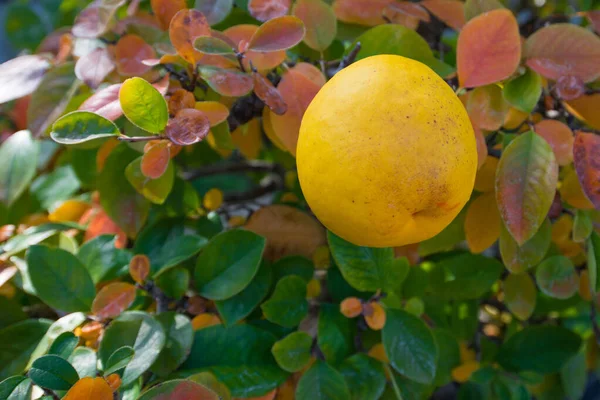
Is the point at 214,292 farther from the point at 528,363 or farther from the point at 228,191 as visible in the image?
the point at 228,191

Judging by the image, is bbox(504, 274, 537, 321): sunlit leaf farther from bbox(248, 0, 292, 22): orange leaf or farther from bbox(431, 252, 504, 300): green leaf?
bbox(248, 0, 292, 22): orange leaf

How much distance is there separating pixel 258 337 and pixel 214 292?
0.25ft

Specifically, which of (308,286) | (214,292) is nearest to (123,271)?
(214,292)

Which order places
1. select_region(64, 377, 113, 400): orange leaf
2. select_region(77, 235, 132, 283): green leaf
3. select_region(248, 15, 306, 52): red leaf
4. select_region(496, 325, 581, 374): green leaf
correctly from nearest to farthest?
select_region(64, 377, 113, 400): orange leaf
select_region(248, 15, 306, 52): red leaf
select_region(77, 235, 132, 283): green leaf
select_region(496, 325, 581, 374): green leaf

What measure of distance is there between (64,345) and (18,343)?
13 centimetres

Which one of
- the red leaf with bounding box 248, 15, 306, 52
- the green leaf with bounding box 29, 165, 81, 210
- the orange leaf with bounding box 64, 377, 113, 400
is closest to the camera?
the orange leaf with bounding box 64, 377, 113, 400

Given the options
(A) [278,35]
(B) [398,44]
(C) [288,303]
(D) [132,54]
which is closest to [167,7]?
(D) [132,54]

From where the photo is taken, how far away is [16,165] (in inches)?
28.7

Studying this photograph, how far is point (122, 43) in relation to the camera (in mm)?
665

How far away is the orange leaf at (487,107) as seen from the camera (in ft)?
1.97

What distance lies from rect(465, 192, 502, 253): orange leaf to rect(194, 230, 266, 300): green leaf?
256mm

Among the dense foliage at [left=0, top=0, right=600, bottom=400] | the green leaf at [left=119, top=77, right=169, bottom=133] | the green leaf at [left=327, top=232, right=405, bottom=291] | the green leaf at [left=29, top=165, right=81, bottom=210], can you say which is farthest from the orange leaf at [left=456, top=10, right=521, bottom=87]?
the green leaf at [left=29, top=165, right=81, bottom=210]

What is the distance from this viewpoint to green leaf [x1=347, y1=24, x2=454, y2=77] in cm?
64

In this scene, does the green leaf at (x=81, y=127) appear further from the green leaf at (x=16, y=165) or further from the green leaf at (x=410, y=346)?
the green leaf at (x=410, y=346)
